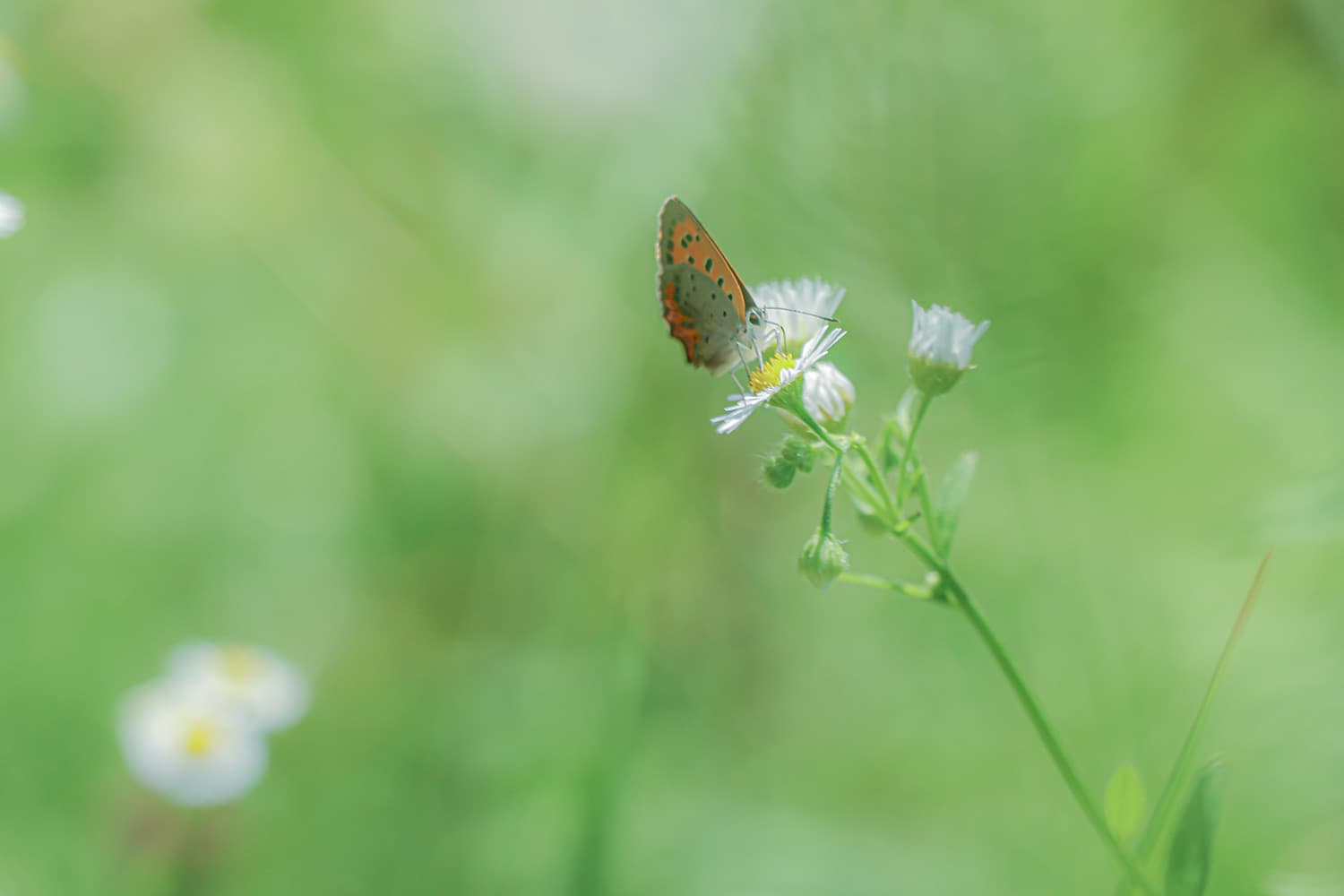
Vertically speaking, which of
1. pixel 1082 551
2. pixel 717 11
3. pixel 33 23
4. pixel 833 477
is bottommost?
pixel 833 477

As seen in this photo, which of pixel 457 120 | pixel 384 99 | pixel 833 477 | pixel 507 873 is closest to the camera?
pixel 833 477

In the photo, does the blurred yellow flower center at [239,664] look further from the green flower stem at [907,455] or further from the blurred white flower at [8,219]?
the green flower stem at [907,455]

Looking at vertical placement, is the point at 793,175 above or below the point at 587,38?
below

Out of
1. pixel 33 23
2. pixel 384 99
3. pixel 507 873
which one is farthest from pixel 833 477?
pixel 33 23

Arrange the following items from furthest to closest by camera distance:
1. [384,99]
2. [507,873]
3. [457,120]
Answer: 1. [384,99]
2. [457,120]
3. [507,873]

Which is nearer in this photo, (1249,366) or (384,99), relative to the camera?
(1249,366)

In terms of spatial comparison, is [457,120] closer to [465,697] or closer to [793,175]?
[793,175]

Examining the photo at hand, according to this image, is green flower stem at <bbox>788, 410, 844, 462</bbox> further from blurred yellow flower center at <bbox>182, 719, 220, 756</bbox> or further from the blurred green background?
blurred yellow flower center at <bbox>182, 719, 220, 756</bbox>

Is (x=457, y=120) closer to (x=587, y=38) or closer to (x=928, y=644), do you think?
(x=587, y=38)
